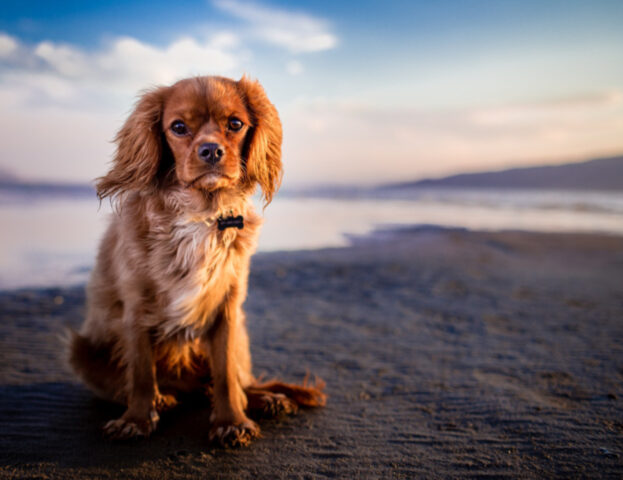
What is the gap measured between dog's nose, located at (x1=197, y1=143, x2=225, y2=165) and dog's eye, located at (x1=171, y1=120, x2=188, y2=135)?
0.80ft

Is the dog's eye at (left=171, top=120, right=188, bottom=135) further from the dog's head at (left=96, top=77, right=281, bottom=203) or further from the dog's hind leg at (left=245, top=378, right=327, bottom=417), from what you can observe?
the dog's hind leg at (left=245, top=378, right=327, bottom=417)

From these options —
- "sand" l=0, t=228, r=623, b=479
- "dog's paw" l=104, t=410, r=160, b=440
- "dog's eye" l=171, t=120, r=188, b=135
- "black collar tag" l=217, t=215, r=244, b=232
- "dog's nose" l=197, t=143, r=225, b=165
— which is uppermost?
"dog's eye" l=171, t=120, r=188, b=135

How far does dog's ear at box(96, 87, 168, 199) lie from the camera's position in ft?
7.86

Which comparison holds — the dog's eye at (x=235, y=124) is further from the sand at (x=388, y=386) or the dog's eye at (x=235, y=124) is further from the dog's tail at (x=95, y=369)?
the sand at (x=388, y=386)

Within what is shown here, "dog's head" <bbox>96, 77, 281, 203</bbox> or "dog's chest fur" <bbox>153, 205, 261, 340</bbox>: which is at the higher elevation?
"dog's head" <bbox>96, 77, 281, 203</bbox>

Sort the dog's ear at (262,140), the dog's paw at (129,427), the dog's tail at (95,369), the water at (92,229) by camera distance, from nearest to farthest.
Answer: the dog's paw at (129,427), the dog's ear at (262,140), the dog's tail at (95,369), the water at (92,229)

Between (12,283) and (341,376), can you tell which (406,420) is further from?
(12,283)

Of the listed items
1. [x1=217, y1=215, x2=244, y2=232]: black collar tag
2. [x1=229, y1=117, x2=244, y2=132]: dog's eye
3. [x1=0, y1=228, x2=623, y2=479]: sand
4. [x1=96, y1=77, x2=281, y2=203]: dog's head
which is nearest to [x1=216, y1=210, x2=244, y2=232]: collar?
[x1=217, y1=215, x2=244, y2=232]: black collar tag

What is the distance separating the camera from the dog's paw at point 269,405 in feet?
8.85

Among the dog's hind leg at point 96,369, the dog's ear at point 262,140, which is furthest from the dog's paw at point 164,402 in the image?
the dog's ear at point 262,140

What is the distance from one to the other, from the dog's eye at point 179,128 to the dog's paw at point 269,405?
1.73 meters

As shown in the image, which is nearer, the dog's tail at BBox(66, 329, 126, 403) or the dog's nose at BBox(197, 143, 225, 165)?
the dog's nose at BBox(197, 143, 225, 165)

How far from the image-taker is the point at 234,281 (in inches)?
97.7

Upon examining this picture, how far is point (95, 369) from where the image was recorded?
106 inches
